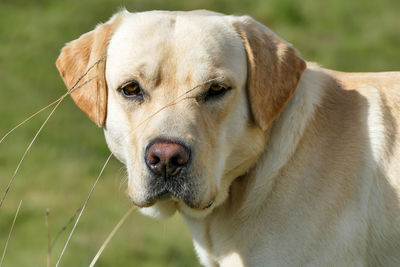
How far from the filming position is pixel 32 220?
6852 millimetres

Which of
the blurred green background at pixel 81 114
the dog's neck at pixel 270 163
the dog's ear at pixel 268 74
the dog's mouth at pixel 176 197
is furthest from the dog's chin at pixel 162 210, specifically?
the blurred green background at pixel 81 114

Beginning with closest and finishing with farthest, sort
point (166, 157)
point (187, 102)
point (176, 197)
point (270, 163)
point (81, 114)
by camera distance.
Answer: point (166, 157)
point (176, 197)
point (187, 102)
point (270, 163)
point (81, 114)

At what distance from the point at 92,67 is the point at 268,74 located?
3.18ft

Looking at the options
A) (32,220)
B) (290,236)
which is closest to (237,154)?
(290,236)

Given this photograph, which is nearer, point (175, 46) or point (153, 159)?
point (153, 159)

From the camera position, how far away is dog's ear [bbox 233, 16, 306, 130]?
346 centimetres

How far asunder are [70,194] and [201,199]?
4.34 meters

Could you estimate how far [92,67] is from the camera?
3.63 m

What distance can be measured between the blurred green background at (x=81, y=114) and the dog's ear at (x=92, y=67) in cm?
202

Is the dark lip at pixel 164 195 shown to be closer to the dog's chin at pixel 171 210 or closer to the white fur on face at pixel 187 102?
the white fur on face at pixel 187 102

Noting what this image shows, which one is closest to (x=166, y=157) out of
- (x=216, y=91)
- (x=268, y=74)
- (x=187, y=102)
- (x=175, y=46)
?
(x=187, y=102)

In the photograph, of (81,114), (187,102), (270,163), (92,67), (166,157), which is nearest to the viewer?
(166,157)

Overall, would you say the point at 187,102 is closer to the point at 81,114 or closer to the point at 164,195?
the point at 164,195

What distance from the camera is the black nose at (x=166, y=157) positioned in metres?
3.09
